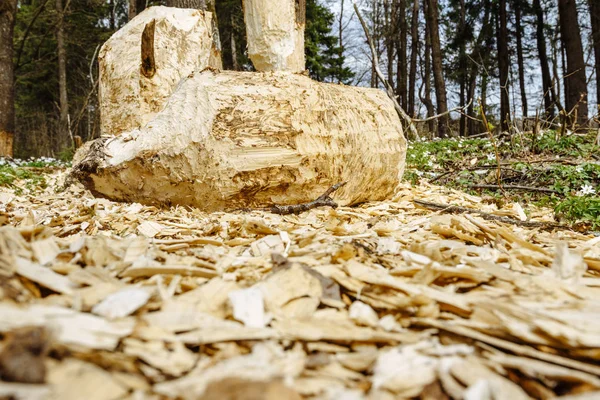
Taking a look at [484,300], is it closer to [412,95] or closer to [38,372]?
[38,372]

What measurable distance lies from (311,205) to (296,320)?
171 centimetres

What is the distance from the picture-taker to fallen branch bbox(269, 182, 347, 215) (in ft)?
8.57

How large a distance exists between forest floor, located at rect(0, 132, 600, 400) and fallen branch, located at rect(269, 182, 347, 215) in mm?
839

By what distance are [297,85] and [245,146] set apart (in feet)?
1.94

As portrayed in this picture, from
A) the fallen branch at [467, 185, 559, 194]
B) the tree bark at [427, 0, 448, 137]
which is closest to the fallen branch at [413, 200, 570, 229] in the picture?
the fallen branch at [467, 185, 559, 194]

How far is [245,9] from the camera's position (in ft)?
10.7

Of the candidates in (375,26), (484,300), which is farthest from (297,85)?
(375,26)

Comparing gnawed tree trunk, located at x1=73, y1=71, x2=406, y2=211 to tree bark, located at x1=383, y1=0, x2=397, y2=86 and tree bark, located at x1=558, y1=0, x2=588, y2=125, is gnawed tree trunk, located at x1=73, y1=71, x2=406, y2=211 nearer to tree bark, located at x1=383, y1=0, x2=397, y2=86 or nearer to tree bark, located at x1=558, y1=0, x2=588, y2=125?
tree bark, located at x1=558, y1=0, x2=588, y2=125

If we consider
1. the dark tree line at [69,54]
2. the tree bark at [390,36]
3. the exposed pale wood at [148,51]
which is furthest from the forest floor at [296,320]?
the tree bark at [390,36]

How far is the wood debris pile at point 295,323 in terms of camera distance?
2.44ft

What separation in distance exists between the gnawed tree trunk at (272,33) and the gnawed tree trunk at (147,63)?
84 centimetres

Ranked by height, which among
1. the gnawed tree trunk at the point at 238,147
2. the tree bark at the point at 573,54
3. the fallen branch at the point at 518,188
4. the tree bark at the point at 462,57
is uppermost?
the tree bark at the point at 462,57

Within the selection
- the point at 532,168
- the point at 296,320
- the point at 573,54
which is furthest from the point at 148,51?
the point at 573,54

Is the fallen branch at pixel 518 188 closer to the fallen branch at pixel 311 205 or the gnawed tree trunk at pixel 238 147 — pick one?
the gnawed tree trunk at pixel 238 147
